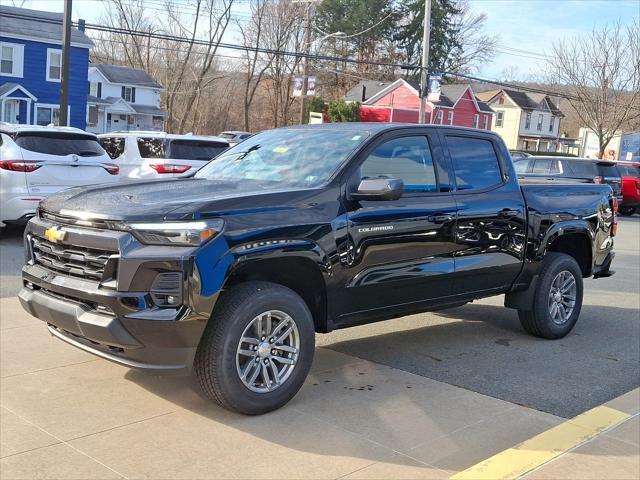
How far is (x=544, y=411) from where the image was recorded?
16.1 ft

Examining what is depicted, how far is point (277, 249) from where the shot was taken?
14.5ft

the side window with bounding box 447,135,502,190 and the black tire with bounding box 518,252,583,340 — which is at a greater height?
the side window with bounding box 447,135,502,190

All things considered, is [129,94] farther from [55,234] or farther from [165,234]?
[165,234]

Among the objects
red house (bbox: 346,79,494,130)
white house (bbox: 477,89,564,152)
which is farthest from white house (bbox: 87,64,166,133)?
white house (bbox: 477,89,564,152)

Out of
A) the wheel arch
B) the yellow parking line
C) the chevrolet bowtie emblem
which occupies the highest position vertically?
the chevrolet bowtie emblem

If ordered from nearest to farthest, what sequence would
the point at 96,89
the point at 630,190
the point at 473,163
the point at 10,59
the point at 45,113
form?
the point at 473,163 → the point at 630,190 → the point at 10,59 → the point at 45,113 → the point at 96,89

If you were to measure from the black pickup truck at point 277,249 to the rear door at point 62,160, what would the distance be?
5566 mm

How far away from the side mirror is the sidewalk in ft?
4.62

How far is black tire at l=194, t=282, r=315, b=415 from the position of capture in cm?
423

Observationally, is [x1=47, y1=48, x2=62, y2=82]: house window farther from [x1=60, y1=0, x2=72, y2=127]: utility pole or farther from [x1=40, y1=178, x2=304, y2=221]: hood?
[x1=40, y1=178, x2=304, y2=221]: hood

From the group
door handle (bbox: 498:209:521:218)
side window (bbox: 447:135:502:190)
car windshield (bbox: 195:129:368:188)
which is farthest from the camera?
door handle (bbox: 498:209:521:218)

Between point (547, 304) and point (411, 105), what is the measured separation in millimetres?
50404

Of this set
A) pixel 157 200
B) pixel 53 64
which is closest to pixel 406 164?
pixel 157 200

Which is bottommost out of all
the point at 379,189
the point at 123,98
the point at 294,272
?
the point at 294,272
